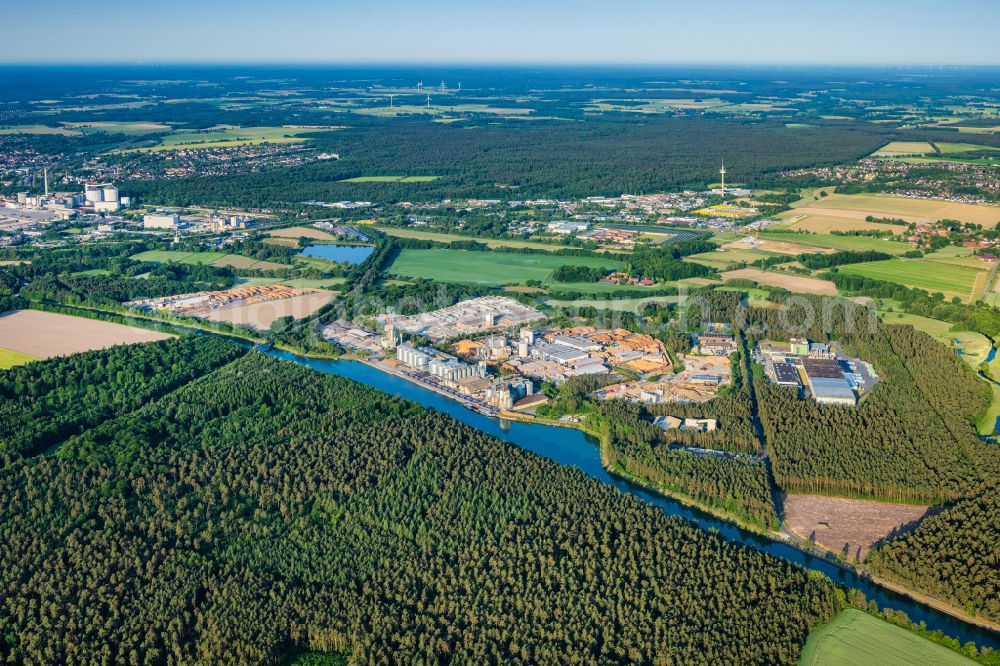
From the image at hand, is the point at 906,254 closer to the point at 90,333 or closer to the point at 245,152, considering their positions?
the point at 90,333

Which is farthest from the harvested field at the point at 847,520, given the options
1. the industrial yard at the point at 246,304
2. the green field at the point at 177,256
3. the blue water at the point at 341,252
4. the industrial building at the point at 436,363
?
the green field at the point at 177,256

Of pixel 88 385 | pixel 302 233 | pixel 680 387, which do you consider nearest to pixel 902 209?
pixel 680 387

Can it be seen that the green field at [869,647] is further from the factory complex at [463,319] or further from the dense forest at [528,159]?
the dense forest at [528,159]

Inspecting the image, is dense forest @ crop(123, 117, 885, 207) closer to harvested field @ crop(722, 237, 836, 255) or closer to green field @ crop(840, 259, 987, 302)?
harvested field @ crop(722, 237, 836, 255)

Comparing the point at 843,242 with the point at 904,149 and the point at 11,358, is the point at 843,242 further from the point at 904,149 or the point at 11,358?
the point at 904,149

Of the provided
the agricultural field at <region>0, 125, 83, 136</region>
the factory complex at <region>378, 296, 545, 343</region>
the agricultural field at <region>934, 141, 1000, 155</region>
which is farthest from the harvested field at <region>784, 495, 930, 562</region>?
the agricultural field at <region>0, 125, 83, 136</region>

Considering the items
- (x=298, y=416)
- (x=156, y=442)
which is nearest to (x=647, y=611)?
(x=298, y=416)
